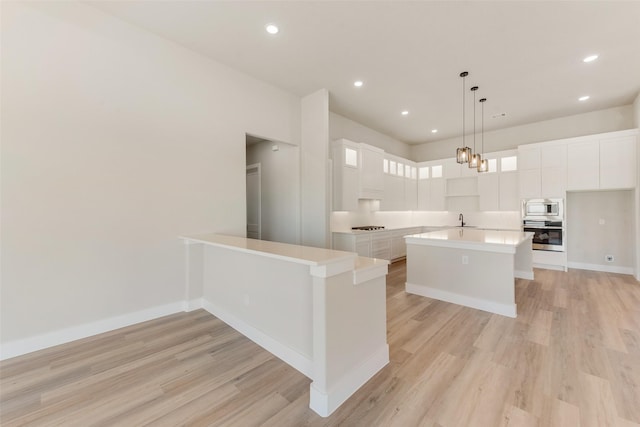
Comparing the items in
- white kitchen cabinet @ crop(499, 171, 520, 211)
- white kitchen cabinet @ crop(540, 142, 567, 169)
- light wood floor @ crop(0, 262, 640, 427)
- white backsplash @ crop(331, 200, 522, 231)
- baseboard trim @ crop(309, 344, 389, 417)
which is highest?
white kitchen cabinet @ crop(540, 142, 567, 169)

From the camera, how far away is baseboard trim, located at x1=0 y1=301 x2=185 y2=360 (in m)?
2.23

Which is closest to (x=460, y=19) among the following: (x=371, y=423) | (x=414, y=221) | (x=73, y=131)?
(x=371, y=423)

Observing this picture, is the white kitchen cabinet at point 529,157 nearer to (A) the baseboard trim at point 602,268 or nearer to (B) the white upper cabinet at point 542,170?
(B) the white upper cabinet at point 542,170

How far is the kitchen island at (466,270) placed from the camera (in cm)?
304

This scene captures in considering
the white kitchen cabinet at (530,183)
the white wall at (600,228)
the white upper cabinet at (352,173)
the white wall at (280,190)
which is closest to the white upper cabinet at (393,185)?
the white upper cabinet at (352,173)

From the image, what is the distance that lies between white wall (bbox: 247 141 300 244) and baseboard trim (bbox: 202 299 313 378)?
191cm

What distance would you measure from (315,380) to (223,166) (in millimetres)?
2855

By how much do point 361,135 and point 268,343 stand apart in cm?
497

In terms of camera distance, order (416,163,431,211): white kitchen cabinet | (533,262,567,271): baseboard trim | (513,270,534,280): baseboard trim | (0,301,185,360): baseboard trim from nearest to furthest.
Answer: (0,301,185,360): baseboard trim < (513,270,534,280): baseboard trim < (533,262,567,271): baseboard trim < (416,163,431,211): white kitchen cabinet

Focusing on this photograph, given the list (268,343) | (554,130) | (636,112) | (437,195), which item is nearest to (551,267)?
(437,195)

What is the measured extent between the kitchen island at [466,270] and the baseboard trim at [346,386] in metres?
1.87

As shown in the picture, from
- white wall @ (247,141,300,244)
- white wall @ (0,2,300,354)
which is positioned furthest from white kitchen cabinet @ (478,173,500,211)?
white wall @ (0,2,300,354)

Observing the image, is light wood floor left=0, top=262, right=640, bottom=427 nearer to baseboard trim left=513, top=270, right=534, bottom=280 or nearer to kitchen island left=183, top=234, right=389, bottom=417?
kitchen island left=183, top=234, right=389, bottom=417

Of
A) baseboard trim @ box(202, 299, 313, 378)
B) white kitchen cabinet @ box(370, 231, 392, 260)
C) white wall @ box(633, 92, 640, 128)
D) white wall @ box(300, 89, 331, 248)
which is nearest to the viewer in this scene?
baseboard trim @ box(202, 299, 313, 378)
